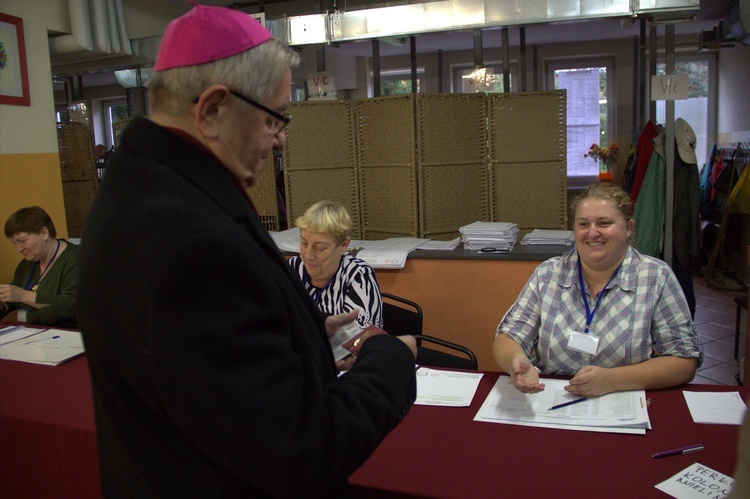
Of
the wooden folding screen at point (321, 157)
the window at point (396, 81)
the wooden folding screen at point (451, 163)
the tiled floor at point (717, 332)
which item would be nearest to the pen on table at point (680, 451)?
the tiled floor at point (717, 332)

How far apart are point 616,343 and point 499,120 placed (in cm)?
272

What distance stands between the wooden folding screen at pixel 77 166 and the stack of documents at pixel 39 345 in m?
3.04

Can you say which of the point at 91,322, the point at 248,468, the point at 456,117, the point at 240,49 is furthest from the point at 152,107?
the point at 456,117

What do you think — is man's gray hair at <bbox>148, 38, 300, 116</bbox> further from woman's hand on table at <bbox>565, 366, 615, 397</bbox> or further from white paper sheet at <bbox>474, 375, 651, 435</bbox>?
woman's hand on table at <bbox>565, 366, 615, 397</bbox>

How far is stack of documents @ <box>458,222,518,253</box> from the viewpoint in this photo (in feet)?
12.2

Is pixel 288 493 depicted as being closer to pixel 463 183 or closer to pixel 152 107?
pixel 152 107

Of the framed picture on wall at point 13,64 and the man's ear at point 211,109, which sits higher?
the framed picture on wall at point 13,64

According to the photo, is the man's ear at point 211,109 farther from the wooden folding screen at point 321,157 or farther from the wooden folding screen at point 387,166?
the wooden folding screen at point 321,157

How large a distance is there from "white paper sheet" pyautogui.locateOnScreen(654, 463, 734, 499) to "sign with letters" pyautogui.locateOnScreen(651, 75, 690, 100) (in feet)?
10.4

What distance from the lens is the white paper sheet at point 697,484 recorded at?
1254 mm

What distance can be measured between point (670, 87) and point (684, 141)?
0.72 metres

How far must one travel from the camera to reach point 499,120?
440 cm

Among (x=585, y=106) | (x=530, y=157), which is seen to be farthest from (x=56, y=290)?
(x=585, y=106)

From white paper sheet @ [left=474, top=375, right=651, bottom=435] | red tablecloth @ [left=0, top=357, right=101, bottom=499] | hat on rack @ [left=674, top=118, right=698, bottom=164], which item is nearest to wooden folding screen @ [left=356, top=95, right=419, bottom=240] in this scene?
hat on rack @ [left=674, top=118, right=698, bottom=164]
